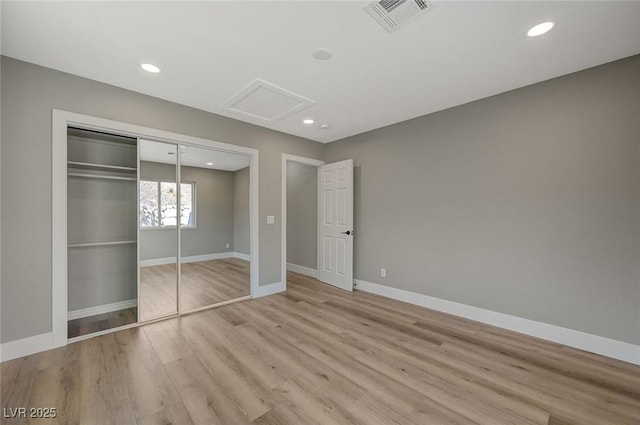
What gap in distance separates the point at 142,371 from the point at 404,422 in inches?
82.6

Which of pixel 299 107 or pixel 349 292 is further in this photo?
pixel 349 292

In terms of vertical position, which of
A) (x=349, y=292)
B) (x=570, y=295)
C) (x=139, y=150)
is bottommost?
(x=349, y=292)

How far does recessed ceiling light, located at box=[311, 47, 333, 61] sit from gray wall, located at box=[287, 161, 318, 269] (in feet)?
9.85

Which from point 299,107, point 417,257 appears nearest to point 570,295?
point 417,257

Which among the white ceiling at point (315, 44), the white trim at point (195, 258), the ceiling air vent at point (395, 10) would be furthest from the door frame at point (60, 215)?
the ceiling air vent at point (395, 10)

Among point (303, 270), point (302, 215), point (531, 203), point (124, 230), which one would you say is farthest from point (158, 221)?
point (531, 203)

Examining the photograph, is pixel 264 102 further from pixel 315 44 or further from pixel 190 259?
pixel 190 259

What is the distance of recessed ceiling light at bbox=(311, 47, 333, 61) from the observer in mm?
2168

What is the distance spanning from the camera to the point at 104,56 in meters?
2.28

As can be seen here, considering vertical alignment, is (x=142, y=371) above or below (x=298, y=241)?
below

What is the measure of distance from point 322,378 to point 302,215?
388cm

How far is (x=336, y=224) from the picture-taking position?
15.2 feet

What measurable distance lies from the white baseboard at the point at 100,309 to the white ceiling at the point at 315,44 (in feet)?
8.79

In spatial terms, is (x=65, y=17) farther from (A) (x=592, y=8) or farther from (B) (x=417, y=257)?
(B) (x=417, y=257)
